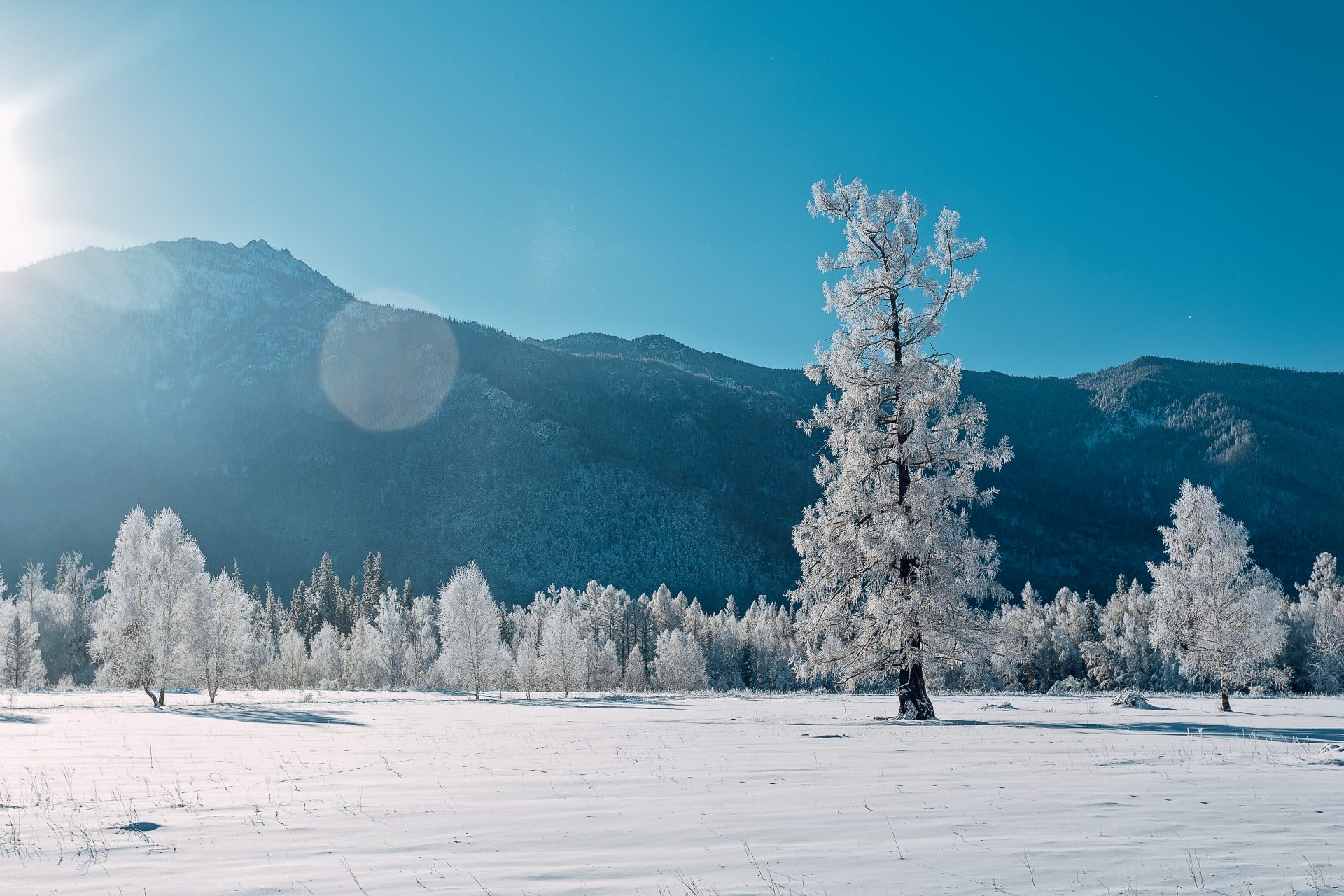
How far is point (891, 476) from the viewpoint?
22625 millimetres

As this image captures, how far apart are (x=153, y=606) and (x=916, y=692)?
41718 mm

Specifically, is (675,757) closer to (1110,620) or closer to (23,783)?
(23,783)

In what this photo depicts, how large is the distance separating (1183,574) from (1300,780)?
79.0 ft

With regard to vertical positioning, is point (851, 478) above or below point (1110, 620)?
above

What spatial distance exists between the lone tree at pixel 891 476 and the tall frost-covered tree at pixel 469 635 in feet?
125

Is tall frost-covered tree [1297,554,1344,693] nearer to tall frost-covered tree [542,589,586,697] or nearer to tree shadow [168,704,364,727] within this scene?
tall frost-covered tree [542,589,586,697]

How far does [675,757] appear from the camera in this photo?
1460cm

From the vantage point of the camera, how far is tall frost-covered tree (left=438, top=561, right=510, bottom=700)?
56125 mm

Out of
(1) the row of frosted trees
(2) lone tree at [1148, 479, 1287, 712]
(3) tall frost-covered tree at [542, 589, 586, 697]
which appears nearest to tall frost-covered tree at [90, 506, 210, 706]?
(1) the row of frosted trees

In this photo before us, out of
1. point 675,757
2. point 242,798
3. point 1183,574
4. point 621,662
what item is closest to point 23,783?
point 242,798

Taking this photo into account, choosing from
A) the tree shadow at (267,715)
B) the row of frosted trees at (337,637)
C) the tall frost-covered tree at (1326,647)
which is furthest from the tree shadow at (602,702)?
the tall frost-covered tree at (1326,647)

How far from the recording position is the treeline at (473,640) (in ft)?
144

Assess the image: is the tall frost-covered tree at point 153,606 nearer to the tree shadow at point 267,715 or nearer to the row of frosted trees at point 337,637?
the row of frosted trees at point 337,637

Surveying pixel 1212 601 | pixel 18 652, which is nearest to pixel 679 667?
pixel 18 652
